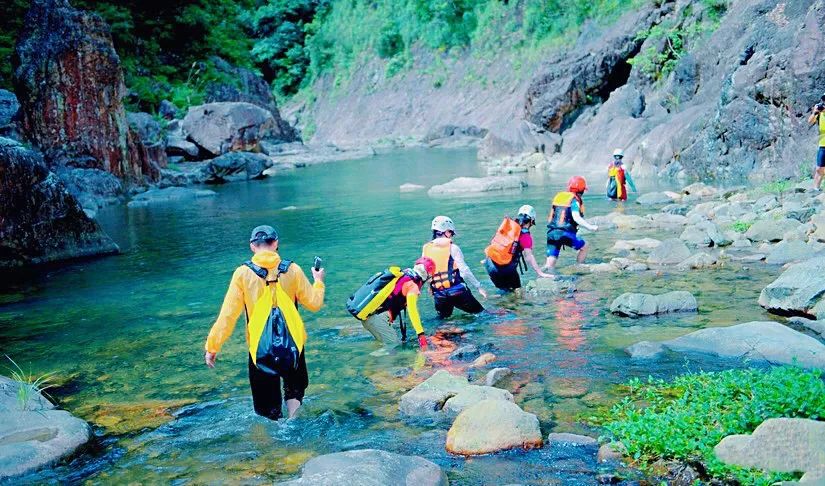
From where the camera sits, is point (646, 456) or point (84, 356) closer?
point (646, 456)

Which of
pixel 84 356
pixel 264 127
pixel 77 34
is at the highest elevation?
pixel 77 34

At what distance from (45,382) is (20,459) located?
2.82 m

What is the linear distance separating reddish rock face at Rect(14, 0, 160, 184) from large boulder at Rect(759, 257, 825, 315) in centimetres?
2488

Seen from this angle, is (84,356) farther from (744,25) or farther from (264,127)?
(264,127)

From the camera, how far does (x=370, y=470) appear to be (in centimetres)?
501

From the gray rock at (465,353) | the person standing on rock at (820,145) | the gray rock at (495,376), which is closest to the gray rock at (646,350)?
the gray rock at (495,376)

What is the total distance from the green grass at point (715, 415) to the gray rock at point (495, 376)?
4.24 feet

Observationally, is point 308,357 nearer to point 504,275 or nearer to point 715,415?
point 504,275

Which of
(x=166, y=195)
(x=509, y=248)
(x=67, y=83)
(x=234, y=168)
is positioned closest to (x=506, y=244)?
(x=509, y=248)

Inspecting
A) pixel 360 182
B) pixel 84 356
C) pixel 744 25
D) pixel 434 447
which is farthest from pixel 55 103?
pixel 434 447

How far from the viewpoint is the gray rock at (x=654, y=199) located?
767 inches

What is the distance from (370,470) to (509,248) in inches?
245

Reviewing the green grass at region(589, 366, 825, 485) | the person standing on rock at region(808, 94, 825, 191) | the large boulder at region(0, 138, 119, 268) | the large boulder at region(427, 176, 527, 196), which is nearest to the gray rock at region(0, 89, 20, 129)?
the large boulder at region(0, 138, 119, 268)

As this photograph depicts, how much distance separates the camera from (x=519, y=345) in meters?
8.45
